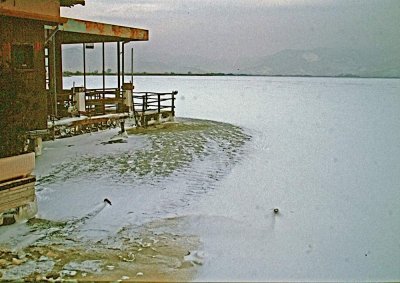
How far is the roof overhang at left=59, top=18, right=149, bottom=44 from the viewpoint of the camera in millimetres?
12648

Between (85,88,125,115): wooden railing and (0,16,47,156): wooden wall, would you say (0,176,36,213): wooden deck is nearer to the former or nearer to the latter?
(0,16,47,156): wooden wall

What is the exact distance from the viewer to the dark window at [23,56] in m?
9.70

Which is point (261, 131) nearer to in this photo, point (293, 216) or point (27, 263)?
point (293, 216)

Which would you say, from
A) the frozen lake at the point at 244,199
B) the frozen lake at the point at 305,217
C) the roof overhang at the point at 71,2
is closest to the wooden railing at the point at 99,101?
the frozen lake at the point at 244,199

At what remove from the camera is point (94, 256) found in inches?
204

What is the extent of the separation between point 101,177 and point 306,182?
402cm

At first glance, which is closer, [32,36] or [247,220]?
[247,220]

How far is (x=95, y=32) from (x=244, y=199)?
7529 mm

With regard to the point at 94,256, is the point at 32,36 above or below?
above

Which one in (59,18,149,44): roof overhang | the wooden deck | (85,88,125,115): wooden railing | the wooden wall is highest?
(59,18,149,44): roof overhang

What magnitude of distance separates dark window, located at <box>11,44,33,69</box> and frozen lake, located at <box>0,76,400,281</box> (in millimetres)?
2010

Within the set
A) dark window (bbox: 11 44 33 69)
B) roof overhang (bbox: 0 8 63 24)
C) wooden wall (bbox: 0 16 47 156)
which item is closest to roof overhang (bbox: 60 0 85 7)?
roof overhang (bbox: 0 8 63 24)

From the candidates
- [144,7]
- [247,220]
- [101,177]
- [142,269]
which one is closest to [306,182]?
[247,220]

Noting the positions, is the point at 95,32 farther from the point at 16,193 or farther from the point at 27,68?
the point at 16,193
